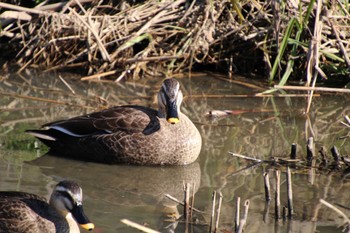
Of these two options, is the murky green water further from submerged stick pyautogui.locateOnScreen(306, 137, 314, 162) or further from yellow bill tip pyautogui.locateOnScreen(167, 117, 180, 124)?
yellow bill tip pyautogui.locateOnScreen(167, 117, 180, 124)

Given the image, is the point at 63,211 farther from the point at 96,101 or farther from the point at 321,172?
the point at 96,101

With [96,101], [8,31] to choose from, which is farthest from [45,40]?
[96,101]

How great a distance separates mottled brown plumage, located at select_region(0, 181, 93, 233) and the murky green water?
0.35 meters

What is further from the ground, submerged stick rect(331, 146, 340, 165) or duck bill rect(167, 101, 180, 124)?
duck bill rect(167, 101, 180, 124)

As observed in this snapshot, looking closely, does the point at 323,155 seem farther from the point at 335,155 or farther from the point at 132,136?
the point at 132,136

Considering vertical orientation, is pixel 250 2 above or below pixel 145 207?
above

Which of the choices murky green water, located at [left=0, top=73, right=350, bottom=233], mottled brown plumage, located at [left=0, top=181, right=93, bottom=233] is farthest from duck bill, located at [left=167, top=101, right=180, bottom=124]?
mottled brown plumage, located at [left=0, top=181, right=93, bottom=233]

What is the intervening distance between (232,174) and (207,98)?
8.32ft

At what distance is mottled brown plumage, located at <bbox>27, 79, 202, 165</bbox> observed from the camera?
7996 millimetres

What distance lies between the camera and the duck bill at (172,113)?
315 inches

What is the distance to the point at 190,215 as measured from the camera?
6.44 meters

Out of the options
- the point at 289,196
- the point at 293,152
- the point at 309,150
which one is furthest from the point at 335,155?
the point at 289,196

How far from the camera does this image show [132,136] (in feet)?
26.5

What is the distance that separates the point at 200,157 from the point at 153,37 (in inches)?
120
